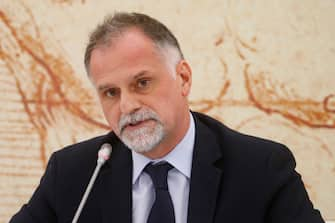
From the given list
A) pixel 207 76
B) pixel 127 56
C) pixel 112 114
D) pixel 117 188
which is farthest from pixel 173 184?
pixel 207 76

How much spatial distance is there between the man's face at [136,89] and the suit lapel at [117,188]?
132 mm

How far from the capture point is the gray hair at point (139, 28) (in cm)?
122

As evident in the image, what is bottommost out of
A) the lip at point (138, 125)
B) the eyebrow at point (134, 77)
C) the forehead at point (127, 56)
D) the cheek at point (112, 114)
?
the lip at point (138, 125)

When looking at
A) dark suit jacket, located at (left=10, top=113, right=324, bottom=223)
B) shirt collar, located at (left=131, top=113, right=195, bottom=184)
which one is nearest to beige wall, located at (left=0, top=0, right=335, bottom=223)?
dark suit jacket, located at (left=10, top=113, right=324, bottom=223)

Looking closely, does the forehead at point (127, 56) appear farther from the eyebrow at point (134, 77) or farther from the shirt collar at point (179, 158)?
the shirt collar at point (179, 158)

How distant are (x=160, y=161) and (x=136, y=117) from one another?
0.64 feet

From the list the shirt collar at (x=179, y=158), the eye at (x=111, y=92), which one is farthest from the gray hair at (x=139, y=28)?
the shirt collar at (x=179, y=158)

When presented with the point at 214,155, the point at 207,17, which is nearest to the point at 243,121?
the point at 207,17

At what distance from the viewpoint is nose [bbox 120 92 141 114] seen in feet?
3.76

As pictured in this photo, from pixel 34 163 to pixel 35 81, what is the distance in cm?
36

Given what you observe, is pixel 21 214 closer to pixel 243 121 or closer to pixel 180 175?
pixel 180 175

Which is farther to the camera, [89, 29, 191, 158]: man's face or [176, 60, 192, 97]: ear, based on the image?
[176, 60, 192, 97]: ear

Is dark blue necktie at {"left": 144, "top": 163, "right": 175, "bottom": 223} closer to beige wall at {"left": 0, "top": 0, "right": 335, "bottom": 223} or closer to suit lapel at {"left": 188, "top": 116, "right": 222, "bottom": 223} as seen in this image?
suit lapel at {"left": 188, "top": 116, "right": 222, "bottom": 223}

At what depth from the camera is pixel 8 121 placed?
204 centimetres
